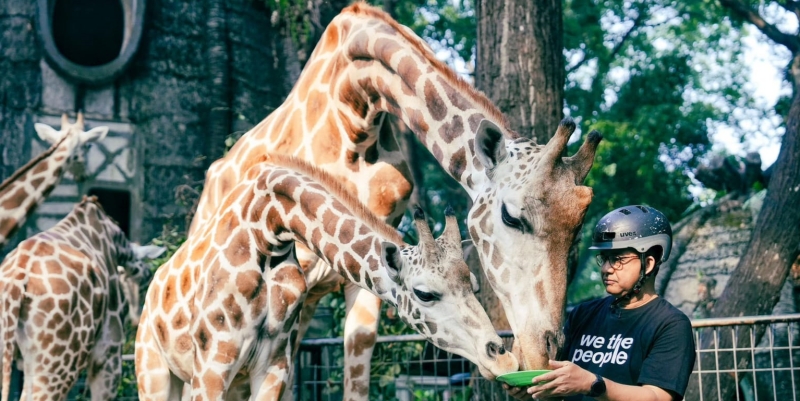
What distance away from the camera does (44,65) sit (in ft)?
45.2

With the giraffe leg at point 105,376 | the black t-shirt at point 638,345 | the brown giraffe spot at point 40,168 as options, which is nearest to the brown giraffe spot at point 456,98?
the black t-shirt at point 638,345

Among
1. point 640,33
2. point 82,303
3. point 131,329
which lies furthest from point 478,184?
point 640,33

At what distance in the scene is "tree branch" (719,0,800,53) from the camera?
42.5ft

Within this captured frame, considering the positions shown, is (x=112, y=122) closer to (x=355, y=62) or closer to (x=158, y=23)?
(x=158, y=23)

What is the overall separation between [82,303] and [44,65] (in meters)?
6.83

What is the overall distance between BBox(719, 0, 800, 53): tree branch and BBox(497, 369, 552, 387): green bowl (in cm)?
1075

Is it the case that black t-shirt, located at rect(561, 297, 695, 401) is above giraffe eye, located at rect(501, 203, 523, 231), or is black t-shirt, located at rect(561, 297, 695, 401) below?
below

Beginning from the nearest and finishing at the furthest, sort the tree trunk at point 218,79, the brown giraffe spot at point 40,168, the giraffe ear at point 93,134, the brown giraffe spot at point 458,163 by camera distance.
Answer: the brown giraffe spot at point 458,163 < the brown giraffe spot at point 40,168 < the giraffe ear at point 93,134 < the tree trunk at point 218,79

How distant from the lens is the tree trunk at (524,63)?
22.3ft

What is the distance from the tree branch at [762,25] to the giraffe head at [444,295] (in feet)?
33.5

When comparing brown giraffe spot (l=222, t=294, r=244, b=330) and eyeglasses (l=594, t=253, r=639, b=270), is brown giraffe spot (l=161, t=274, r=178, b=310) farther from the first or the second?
eyeglasses (l=594, t=253, r=639, b=270)

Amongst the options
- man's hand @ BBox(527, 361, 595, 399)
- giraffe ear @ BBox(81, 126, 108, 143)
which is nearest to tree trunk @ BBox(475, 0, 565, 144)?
man's hand @ BBox(527, 361, 595, 399)

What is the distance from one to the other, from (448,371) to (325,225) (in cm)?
228

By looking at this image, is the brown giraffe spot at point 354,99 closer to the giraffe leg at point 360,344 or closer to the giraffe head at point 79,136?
the giraffe leg at point 360,344
